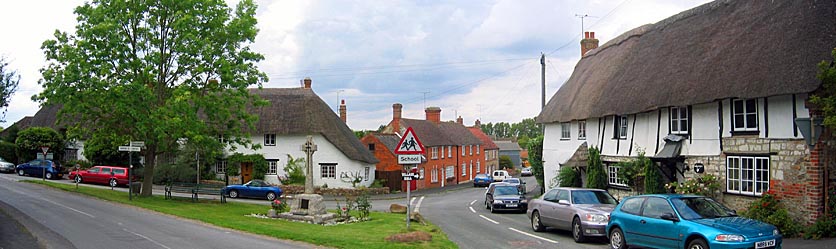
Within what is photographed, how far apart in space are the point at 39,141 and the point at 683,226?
5050cm

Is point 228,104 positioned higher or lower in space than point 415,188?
higher

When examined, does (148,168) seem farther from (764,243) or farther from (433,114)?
(433,114)

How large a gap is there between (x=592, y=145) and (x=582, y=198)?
35.0ft

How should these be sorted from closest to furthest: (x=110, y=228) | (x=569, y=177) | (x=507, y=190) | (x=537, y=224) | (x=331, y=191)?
(x=110, y=228)
(x=537, y=224)
(x=507, y=190)
(x=569, y=177)
(x=331, y=191)

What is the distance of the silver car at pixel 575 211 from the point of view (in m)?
15.9

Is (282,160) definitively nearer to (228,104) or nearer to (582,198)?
(228,104)

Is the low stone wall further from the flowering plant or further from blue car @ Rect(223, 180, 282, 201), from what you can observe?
the flowering plant

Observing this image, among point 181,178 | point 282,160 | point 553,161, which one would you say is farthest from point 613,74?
point 181,178

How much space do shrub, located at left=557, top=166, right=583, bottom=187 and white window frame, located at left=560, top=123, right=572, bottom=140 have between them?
2.18 metres

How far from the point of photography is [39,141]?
159ft

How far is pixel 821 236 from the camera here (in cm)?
1565

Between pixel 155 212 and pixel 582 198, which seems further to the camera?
pixel 155 212

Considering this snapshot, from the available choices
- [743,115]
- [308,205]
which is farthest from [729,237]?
[308,205]

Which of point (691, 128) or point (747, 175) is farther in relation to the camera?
point (691, 128)
